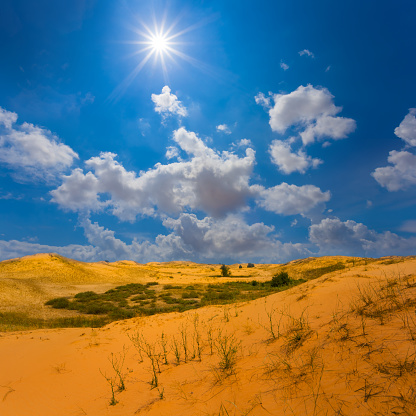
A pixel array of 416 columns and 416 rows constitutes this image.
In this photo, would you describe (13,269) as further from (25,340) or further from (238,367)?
(238,367)

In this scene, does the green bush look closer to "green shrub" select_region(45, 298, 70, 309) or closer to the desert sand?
the desert sand

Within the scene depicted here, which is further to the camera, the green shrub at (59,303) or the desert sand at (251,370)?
the green shrub at (59,303)

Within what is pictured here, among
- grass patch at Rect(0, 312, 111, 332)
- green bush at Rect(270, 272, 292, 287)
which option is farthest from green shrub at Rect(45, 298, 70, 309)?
green bush at Rect(270, 272, 292, 287)

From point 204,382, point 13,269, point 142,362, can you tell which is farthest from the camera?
point 13,269

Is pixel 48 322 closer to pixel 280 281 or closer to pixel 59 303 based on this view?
pixel 59 303

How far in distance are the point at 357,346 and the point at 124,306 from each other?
Result: 19668 mm

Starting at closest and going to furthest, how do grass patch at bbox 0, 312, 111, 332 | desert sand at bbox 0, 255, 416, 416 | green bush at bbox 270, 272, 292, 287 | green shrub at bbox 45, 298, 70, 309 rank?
desert sand at bbox 0, 255, 416, 416, grass patch at bbox 0, 312, 111, 332, green shrub at bbox 45, 298, 70, 309, green bush at bbox 270, 272, 292, 287

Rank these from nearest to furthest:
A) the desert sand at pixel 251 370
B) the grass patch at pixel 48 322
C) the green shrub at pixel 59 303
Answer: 1. the desert sand at pixel 251 370
2. the grass patch at pixel 48 322
3. the green shrub at pixel 59 303

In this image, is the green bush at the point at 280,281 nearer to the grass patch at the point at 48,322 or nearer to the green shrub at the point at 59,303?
the grass patch at the point at 48,322

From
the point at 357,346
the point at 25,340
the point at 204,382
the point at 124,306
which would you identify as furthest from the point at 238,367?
the point at 124,306

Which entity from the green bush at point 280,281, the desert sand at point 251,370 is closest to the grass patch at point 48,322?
the desert sand at point 251,370

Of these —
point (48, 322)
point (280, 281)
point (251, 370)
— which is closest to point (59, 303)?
point (48, 322)

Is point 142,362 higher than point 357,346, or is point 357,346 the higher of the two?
point 357,346

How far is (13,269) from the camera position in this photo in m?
44.7
